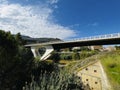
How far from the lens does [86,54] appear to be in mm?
53250

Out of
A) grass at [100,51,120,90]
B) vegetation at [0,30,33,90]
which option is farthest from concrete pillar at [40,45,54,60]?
vegetation at [0,30,33,90]

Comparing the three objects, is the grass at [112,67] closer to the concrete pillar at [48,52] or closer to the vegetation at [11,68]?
the vegetation at [11,68]

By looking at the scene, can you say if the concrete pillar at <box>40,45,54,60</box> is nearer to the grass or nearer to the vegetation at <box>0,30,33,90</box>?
the grass

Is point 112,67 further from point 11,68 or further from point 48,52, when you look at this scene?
point 48,52

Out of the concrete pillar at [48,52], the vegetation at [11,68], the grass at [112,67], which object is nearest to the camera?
the vegetation at [11,68]

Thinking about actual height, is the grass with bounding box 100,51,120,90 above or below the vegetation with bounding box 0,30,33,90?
below

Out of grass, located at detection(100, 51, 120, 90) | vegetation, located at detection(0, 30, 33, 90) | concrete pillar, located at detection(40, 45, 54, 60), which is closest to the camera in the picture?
vegetation, located at detection(0, 30, 33, 90)

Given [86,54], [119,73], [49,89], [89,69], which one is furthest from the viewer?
[86,54]

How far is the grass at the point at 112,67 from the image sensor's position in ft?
71.4

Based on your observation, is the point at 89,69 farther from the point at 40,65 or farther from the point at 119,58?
the point at 40,65

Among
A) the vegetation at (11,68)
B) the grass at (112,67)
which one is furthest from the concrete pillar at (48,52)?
the vegetation at (11,68)

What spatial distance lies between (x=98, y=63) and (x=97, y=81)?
10.1 feet

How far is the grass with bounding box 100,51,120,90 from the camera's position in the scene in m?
21.8

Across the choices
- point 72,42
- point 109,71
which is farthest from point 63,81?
point 72,42
